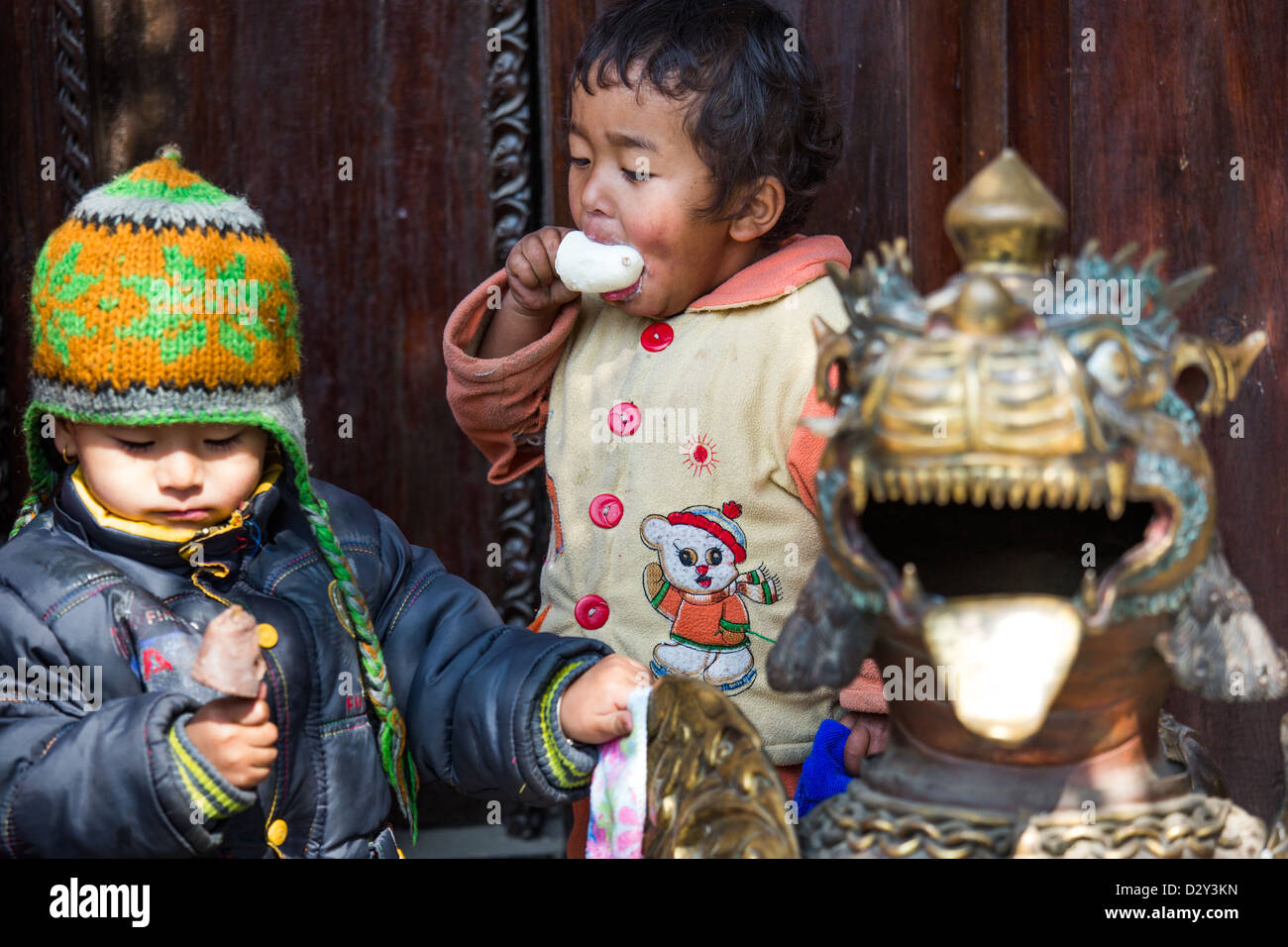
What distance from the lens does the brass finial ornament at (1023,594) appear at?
1.17 m

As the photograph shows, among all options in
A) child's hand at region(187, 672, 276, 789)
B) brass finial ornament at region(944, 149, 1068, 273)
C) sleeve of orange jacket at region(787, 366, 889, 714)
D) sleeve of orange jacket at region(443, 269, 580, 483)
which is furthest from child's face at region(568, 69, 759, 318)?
child's hand at region(187, 672, 276, 789)

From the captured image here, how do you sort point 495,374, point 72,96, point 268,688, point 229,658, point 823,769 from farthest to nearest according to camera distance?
point 72,96 → point 495,374 → point 823,769 → point 268,688 → point 229,658

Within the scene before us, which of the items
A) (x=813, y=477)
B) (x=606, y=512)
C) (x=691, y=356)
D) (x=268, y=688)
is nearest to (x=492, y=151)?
(x=691, y=356)

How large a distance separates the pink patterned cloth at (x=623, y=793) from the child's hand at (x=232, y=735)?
0.35 meters

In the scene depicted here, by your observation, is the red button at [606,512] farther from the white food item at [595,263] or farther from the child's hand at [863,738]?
the child's hand at [863,738]

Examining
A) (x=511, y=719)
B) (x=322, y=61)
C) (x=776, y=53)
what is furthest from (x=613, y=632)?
(x=322, y=61)

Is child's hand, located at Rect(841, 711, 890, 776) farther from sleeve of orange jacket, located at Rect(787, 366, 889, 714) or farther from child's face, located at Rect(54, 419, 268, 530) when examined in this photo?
child's face, located at Rect(54, 419, 268, 530)

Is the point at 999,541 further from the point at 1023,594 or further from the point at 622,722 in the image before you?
the point at 622,722

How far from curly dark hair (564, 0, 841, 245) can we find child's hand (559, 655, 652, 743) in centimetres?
67

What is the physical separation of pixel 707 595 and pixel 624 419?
0.26 meters

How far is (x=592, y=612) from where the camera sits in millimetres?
1963

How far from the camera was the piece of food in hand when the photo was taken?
1375 millimetres

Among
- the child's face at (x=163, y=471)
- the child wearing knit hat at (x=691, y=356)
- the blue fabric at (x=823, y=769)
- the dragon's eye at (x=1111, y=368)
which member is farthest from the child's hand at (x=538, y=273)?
the dragon's eye at (x=1111, y=368)
